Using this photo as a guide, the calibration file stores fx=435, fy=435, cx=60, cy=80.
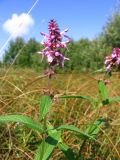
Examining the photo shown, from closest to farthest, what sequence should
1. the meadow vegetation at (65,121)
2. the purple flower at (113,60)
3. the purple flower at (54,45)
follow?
1. the purple flower at (54,45)
2. the purple flower at (113,60)
3. the meadow vegetation at (65,121)

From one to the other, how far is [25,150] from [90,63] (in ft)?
85.8

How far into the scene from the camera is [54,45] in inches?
83.7

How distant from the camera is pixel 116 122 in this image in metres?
3.66

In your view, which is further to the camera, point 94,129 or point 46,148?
point 94,129

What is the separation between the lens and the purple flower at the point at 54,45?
2111mm

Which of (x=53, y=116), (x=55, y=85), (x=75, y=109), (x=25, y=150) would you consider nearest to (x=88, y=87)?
(x=55, y=85)

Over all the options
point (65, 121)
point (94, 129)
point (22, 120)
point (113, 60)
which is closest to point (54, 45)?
point (22, 120)

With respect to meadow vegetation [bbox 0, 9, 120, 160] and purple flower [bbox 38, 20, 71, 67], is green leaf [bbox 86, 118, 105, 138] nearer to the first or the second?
meadow vegetation [bbox 0, 9, 120, 160]

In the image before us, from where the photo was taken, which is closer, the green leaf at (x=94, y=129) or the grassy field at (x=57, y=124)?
the green leaf at (x=94, y=129)

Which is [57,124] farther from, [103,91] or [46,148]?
[46,148]

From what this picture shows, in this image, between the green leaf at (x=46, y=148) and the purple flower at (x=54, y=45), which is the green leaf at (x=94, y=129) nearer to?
the green leaf at (x=46, y=148)

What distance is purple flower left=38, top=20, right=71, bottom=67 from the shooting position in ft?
6.93

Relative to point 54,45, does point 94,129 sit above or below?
below

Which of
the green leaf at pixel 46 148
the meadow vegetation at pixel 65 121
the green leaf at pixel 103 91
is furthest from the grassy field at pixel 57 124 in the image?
the green leaf at pixel 46 148
